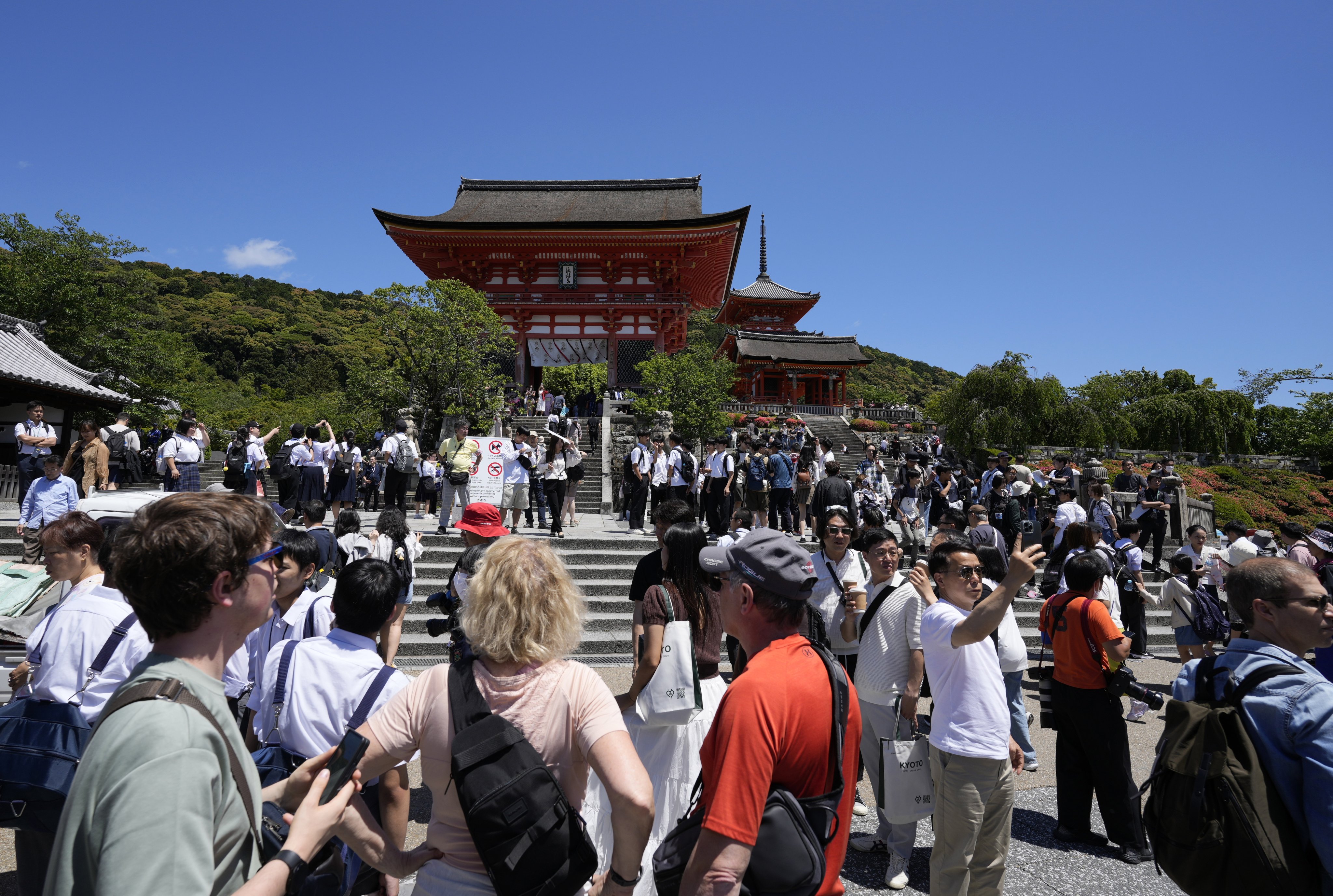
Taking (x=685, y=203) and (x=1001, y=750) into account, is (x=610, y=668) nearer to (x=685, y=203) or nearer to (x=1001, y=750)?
(x=1001, y=750)

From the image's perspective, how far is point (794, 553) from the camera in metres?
1.87

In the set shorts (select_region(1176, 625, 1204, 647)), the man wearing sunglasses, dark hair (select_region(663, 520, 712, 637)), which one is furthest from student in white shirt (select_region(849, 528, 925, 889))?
shorts (select_region(1176, 625, 1204, 647))

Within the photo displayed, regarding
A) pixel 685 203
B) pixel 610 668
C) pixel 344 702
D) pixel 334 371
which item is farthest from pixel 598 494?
pixel 334 371

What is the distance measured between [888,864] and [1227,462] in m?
35.5

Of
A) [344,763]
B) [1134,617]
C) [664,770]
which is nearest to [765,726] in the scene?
[344,763]

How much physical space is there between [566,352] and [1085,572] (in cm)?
2315

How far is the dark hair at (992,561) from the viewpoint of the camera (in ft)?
13.6

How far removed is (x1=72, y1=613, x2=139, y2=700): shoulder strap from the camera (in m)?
2.54

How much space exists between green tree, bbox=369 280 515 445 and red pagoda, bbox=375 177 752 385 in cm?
709

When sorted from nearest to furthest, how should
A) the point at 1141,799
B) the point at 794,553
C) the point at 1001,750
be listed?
the point at 794,553, the point at 1001,750, the point at 1141,799

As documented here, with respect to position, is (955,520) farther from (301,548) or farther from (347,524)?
(301,548)

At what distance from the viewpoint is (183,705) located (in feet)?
3.83

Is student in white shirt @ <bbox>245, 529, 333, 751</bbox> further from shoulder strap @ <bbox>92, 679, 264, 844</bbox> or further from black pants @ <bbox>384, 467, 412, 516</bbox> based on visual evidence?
black pants @ <bbox>384, 467, 412, 516</bbox>

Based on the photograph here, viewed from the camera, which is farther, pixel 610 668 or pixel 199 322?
pixel 199 322
